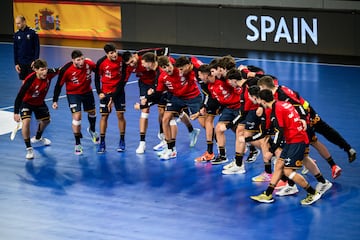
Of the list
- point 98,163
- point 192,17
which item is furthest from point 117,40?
point 98,163

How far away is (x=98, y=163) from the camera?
16.1 meters

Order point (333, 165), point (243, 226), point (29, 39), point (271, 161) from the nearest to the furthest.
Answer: point (243, 226)
point (333, 165)
point (271, 161)
point (29, 39)

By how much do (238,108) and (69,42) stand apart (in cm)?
1622

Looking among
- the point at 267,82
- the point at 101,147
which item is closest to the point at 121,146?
the point at 101,147

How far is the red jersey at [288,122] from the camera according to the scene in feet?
43.5

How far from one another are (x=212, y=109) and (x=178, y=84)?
0.85 metres

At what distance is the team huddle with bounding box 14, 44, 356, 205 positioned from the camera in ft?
44.3

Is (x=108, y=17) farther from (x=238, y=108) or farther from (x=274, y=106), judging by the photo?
(x=274, y=106)

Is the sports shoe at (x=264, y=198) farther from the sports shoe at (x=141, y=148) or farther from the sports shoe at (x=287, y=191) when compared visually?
the sports shoe at (x=141, y=148)

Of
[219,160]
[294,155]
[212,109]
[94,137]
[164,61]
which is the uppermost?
[164,61]

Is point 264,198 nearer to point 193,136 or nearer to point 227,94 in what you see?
point 227,94

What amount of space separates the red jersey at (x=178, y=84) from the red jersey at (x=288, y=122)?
325 centimetres

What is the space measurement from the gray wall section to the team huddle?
10.6m

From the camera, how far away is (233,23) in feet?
93.6
